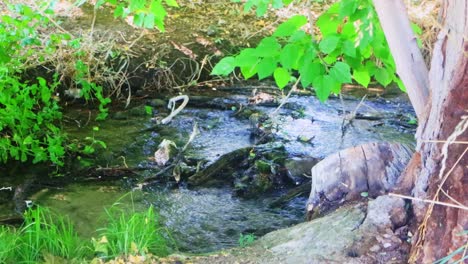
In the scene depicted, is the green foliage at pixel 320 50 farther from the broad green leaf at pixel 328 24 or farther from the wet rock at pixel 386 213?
the wet rock at pixel 386 213

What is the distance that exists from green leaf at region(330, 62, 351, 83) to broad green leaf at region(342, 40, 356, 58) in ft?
0.34

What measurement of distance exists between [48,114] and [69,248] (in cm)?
243

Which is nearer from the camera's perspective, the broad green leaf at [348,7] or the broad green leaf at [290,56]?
the broad green leaf at [290,56]

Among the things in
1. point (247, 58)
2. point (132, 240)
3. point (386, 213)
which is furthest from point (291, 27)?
point (132, 240)

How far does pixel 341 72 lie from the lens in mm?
2465

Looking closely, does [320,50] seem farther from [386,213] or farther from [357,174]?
[357,174]

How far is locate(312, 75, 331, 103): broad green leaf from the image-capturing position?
96.7 inches

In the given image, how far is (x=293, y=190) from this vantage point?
184 inches

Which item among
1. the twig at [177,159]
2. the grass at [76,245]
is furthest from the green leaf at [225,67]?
the twig at [177,159]

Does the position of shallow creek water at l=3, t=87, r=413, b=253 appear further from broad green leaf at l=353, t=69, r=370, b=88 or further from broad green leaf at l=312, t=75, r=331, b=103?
broad green leaf at l=312, t=75, r=331, b=103

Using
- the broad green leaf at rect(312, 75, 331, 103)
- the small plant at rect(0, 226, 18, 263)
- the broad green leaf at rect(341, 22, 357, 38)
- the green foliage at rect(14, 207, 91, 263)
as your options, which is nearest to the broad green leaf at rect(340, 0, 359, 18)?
the broad green leaf at rect(341, 22, 357, 38)

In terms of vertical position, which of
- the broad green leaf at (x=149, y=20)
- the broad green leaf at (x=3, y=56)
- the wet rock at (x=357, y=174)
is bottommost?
the wet rock at (x=357, y=174)

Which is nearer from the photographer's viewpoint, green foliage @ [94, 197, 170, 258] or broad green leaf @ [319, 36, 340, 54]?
broad green leaf @ [319, 36, 340, 54]

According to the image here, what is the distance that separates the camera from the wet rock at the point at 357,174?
331 cm
